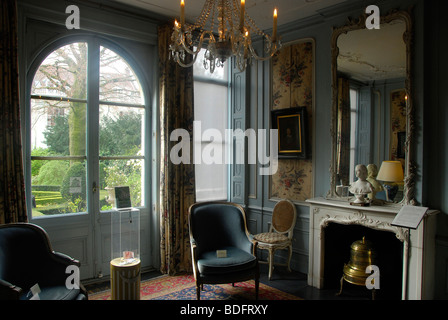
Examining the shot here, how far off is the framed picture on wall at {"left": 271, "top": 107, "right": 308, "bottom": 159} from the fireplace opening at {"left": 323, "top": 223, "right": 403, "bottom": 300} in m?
1.01

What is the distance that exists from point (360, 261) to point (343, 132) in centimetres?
138

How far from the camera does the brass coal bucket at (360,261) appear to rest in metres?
3.25

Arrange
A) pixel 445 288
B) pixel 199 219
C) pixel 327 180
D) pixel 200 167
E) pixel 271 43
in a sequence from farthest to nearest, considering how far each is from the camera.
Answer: pixel 200 167
pixel 327 180
pixel 199 219
pixel 445 288
pixel 271 43

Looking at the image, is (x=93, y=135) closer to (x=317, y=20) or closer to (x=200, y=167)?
(x=200, y=167)

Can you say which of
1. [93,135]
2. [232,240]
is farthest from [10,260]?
[232,240]

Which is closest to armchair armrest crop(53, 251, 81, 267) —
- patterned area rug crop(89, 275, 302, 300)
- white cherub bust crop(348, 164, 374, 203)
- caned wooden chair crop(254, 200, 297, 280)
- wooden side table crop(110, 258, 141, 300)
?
wooden side table crop(110, 258, 141, 300)

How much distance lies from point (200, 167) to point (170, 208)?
843mm

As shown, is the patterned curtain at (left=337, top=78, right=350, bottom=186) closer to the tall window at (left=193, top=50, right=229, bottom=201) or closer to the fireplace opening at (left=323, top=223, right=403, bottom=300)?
the fireplace opening at (left=323, top=223, right=403, bottom=300)

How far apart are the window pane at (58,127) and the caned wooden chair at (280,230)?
2311 millimetres

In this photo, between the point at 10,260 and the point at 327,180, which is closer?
the point at 10,260

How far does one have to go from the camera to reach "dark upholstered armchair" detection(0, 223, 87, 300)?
7.89 feet

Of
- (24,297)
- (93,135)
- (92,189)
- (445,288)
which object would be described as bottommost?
(445,288)

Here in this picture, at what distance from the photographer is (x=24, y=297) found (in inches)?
88.7

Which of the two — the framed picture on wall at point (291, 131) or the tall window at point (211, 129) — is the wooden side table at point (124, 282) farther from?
the framed picture on wall at point (291, 131)
